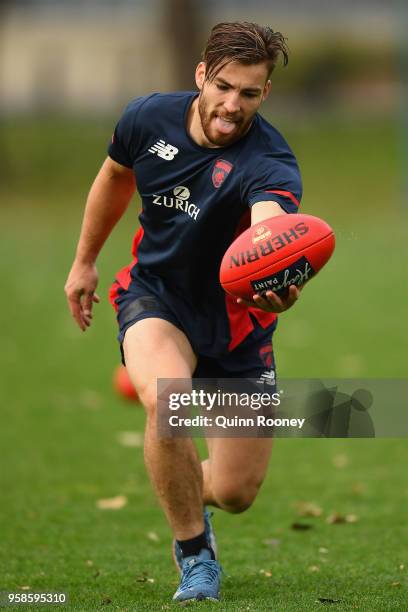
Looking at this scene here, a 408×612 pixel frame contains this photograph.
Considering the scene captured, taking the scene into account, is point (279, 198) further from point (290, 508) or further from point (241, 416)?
point (290, 508)

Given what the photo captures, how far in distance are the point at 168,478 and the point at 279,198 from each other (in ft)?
3.84

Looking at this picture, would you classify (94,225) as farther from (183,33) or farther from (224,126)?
(183,33)

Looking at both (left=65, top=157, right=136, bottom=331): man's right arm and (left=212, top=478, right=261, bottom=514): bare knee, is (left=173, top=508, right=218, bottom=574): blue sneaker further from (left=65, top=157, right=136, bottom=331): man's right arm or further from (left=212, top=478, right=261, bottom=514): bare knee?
(left=65, top=157, right=136, bottom=331): man's right arm

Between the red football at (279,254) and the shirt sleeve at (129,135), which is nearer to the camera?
the red football at (279,254)

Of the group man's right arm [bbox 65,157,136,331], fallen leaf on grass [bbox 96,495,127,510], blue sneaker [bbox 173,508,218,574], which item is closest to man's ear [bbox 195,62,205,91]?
man's right arm [bbox 65,157,136,331]

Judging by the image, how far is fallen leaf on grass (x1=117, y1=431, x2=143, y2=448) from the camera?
8.99 meters

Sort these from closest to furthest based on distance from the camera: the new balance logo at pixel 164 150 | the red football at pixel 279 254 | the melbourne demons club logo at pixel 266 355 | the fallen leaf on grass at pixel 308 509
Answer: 1. the red football at pixel 279 254
2. the new balance logo at pixel 164 150
3. the melbourne demons club logo at pixel 266 355
4. the fallen leaf on grass at pixel 308 509

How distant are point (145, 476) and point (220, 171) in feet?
10.7

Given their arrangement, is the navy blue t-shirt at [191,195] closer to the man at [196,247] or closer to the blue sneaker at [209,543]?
the man at [196,247]

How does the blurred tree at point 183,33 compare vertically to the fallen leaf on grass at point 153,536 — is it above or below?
above

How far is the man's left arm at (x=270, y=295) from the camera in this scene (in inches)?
189

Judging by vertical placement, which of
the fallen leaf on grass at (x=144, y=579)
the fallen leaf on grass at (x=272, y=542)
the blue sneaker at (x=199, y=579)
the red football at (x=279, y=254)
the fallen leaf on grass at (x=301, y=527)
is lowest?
the blue sneaker at (x=199, y=579)

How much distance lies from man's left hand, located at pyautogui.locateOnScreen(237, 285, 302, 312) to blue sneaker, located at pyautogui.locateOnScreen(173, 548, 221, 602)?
1074mm
